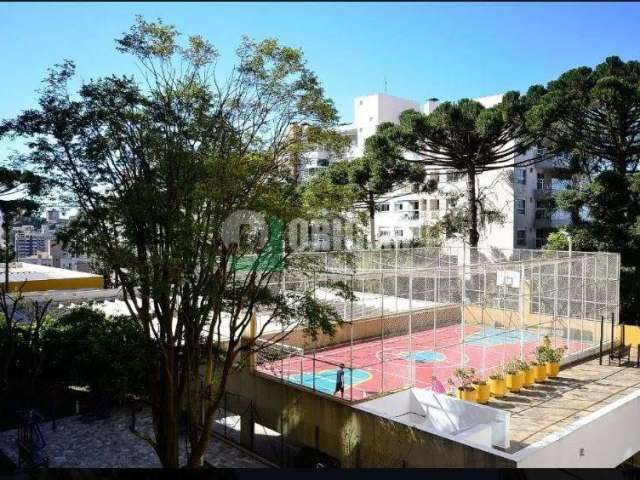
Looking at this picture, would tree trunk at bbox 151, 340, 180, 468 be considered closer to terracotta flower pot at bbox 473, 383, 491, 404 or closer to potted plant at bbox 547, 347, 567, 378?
terracotta flower pot at bbox 473, 383, 491, 404

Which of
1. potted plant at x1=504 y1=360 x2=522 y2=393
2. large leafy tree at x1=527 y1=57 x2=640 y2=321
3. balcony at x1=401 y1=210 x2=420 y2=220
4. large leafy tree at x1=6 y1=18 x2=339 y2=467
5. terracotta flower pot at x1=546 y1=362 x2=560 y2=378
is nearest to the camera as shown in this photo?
large leafy tree at x1=6 y1=18 x2=339 y2=467

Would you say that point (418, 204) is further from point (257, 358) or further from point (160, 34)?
point (160, 34)

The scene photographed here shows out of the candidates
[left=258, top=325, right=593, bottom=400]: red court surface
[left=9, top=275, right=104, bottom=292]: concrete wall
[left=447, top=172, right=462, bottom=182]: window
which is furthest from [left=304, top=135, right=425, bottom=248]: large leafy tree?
[left=9, top=275, right=104, bottom=292]: concrete wall

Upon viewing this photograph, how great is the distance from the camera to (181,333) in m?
8.34

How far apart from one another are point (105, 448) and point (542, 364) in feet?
29.3

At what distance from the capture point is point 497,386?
10.9m

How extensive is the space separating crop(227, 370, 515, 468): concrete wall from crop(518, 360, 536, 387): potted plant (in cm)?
408

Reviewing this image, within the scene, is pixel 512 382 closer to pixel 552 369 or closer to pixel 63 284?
pixel 552 369

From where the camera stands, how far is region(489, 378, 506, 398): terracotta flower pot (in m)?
10.9

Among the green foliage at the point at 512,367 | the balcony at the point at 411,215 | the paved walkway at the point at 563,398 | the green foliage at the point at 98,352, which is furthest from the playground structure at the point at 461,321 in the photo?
the balcony at the point at 411,215

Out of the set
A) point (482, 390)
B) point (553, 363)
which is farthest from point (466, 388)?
point (553, 363)

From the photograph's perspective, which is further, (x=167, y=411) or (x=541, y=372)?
(x=541, y=372)

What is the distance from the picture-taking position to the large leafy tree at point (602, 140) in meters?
17.7

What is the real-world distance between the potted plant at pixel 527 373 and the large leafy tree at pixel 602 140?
791 centimetres
